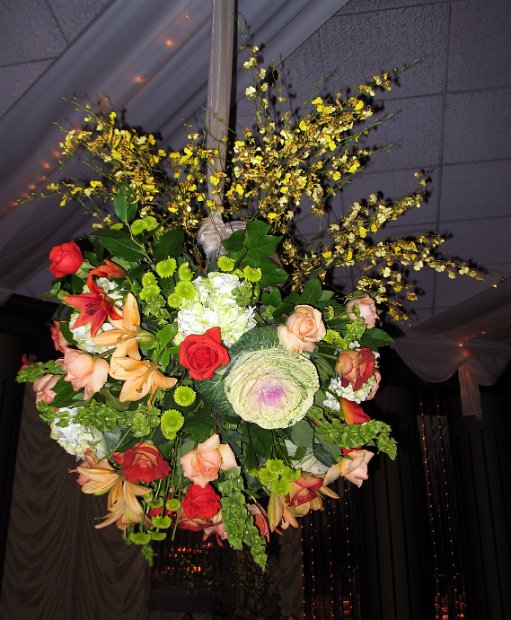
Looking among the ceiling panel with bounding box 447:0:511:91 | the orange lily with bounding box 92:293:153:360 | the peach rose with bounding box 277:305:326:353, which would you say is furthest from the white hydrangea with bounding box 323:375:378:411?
the ceiling panel with bounding box 447:0:511:91

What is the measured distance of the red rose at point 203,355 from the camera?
3.30 ft

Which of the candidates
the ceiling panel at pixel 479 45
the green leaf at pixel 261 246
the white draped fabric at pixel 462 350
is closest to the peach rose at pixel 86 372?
the green leaf at pixel 261 246

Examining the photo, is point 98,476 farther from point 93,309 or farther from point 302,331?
point 302,331

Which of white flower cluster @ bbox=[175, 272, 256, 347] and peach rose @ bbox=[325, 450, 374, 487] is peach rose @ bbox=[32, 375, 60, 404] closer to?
white flower cluster @ bbox=[175, 272, 256, 347]

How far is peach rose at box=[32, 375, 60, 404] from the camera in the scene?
1.15 m

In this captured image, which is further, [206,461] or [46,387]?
[46,387]

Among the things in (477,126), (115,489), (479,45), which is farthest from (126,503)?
(477,126)

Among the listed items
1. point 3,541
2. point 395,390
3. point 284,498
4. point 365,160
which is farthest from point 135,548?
point 284,498

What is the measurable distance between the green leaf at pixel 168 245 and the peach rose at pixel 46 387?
11.3 inches

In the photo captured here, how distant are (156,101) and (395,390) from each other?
411 centimetres

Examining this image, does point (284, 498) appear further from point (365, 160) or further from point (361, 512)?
point (361, 512)

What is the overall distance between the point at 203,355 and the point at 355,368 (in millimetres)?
283

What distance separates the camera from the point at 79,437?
1.13 meters

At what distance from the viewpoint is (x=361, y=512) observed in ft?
18.1
